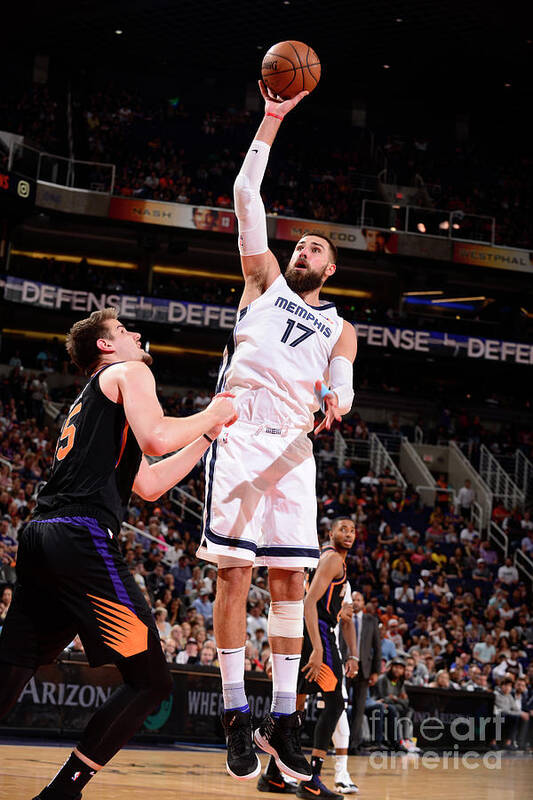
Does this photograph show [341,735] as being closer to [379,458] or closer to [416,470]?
[379,458]

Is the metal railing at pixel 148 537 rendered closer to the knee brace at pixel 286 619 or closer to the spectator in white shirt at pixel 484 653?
the spectator in white shirt at pixel 484 653

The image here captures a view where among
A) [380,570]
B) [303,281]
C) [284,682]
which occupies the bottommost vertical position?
[380,570]

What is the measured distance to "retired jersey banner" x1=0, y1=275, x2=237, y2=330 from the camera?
2625cm

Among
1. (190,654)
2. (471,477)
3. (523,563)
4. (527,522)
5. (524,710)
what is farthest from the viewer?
(471,477)

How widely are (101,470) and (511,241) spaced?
29.0 m

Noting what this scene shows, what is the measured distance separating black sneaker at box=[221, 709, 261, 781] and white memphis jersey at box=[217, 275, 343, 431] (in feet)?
5.04

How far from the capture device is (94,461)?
4430 mm

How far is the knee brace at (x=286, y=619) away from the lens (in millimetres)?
5168

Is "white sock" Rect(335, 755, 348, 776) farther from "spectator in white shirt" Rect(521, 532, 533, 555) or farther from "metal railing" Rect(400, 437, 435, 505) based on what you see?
"metal railing" Rect(400, 437, 435, 505)

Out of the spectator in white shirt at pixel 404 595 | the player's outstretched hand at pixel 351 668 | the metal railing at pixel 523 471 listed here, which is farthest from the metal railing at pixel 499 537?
the player's outstretched hand at pixel 351 668

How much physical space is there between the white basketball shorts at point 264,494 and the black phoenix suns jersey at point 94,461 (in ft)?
2.06

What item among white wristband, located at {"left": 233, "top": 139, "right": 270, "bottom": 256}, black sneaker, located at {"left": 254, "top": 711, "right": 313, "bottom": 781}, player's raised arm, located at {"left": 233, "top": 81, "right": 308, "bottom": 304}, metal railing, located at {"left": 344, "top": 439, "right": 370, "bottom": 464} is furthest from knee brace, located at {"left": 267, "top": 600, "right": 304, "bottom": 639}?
metal railing, located at {"left": 344, "top": 439, "right": 370, "bottom": 464}

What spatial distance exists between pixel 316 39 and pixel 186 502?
16.2 m

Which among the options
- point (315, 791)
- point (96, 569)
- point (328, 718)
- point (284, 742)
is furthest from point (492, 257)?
point (96, 569)
